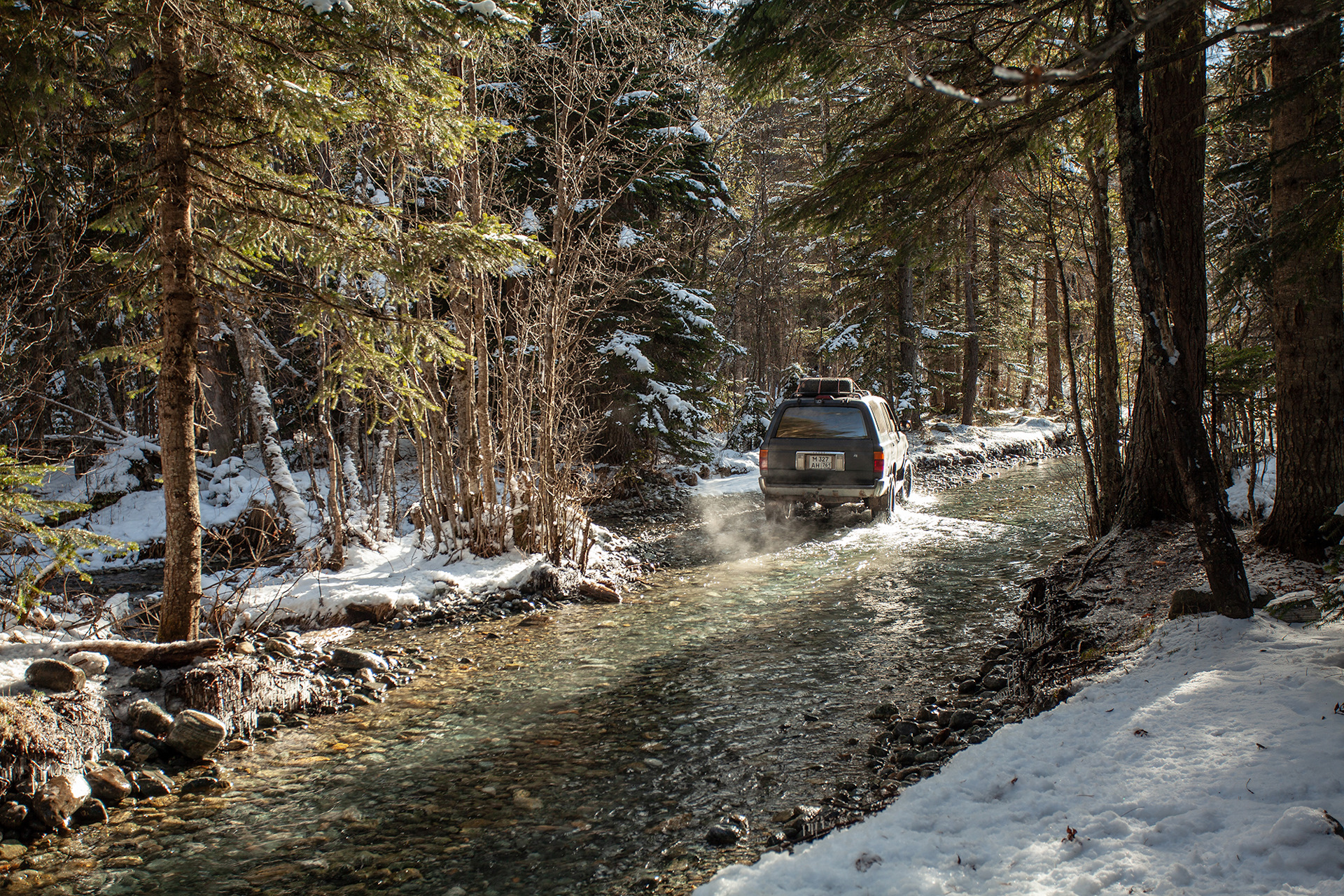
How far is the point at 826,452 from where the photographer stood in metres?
12.2

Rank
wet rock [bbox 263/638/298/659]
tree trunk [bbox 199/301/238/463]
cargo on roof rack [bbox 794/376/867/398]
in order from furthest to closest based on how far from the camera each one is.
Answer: tree trunk [bbox 199/301/238/463], cargo on roof rack [bbox 794/376/867/398], wet rock [bbox 263/638/298/659]

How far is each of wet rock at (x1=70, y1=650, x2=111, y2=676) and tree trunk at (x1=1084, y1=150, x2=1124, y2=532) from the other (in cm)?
944

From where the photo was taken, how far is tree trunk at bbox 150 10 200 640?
18.7 ft

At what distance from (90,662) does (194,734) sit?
1050mm

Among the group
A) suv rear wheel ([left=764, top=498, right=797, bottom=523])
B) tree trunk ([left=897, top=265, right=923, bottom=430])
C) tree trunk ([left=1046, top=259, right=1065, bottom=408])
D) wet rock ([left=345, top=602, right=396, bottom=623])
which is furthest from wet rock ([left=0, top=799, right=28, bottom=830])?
tree trunk ([left=1046, top=259, right=1065, bottom=408])

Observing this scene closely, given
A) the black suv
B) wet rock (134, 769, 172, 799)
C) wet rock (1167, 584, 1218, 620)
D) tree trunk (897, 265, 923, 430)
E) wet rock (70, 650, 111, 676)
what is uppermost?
tree trunk (897, 265, 923, 430)

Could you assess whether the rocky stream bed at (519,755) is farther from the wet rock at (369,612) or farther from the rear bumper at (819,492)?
the rear bumper at (819,492)

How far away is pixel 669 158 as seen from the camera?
1448 cm

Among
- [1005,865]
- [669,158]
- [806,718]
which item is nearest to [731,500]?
[669,158]

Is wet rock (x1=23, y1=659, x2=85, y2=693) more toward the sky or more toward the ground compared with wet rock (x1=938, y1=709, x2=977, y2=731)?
more toward the sky

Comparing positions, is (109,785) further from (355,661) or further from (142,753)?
(355,661)

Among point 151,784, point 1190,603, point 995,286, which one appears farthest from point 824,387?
point 995,286

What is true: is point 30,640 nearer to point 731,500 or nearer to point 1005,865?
point 1005,865

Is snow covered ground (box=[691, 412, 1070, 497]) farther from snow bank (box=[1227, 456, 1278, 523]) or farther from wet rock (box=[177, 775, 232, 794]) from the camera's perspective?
wet rock (box=[177, 775, 232, 794])
